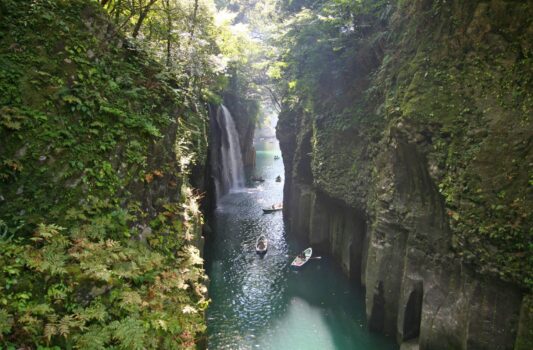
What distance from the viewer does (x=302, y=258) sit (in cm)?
2248

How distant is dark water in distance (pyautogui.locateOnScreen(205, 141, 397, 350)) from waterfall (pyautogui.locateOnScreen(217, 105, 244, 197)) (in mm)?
11768

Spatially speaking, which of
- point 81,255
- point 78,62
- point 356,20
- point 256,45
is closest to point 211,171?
point 256,45

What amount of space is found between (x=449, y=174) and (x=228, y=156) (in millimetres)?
31879

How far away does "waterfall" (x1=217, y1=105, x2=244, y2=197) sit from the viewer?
38.8m

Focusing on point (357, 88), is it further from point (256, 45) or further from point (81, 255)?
point (256, 45)

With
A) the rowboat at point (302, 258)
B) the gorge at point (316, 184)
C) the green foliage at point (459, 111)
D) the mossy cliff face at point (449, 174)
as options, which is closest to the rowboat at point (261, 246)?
the gorge at point (316, 184)

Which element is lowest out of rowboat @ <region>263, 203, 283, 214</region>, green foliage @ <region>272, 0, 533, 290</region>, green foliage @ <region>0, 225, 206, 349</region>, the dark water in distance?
the dark water in distance

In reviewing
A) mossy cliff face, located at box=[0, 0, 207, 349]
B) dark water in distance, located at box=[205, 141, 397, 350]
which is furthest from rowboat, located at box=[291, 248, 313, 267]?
mossy cliff face, located at box=[0, 0, 207, 349]

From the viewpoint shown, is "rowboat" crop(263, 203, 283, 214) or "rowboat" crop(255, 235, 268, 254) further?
"rowboat" crop(263, 203, 283, 214)

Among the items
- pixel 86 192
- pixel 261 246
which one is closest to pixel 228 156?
pixel 261 246

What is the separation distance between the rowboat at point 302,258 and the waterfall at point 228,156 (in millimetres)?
17087

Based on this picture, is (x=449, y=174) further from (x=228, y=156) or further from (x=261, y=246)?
(x=228, y=156)

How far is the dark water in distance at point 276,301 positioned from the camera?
15.2m

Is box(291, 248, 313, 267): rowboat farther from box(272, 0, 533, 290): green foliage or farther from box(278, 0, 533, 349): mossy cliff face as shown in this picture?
box(272, 0, 533, 290): green foliage
